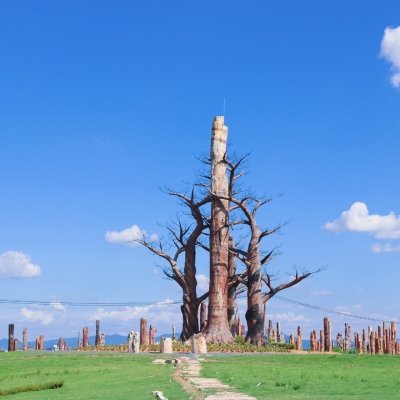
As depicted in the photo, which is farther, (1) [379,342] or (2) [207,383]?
(1) [379,342]

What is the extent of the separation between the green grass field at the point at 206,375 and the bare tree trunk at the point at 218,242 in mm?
10707

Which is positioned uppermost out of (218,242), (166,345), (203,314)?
(218,242)

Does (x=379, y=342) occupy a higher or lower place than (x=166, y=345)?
higher

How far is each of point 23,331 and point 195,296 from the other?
75.7 ft

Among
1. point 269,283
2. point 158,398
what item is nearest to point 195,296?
point 269,283

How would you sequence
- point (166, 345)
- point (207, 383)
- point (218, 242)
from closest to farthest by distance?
point (207, 383), point (166, 345), point (218, 242)

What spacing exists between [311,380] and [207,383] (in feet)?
9.15

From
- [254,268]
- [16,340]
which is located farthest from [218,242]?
[16,340]

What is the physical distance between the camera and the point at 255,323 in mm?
36812

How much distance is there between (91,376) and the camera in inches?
768

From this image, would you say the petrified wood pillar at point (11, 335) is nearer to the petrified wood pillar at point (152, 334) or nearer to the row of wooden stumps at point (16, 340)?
the row of wooden stumps at point (16, 340)

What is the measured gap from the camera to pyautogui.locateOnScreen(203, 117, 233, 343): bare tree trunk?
3712cm

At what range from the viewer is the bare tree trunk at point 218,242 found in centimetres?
3712

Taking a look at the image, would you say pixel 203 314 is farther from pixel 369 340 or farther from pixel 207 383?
pixel 207 383
